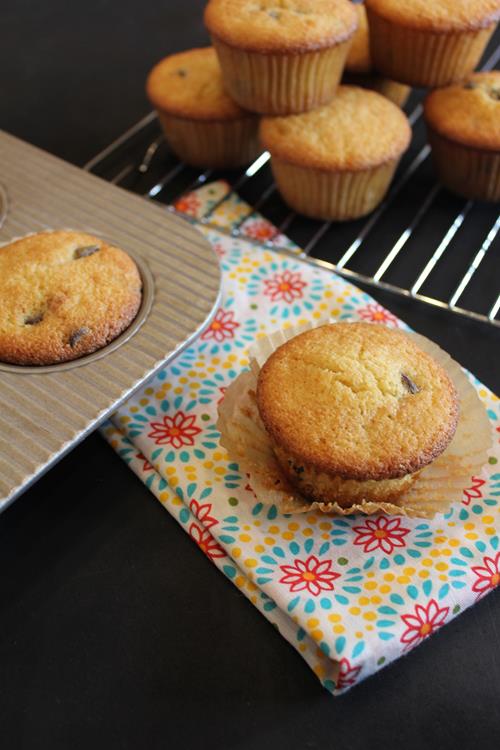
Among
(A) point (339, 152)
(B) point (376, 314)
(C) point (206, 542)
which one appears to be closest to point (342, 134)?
(A) point (339, 152)

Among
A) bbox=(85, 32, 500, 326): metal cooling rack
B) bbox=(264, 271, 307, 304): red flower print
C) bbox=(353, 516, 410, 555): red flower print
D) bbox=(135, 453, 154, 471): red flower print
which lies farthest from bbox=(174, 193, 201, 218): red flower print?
bbox=(353, 516, 410, 555): red flower print

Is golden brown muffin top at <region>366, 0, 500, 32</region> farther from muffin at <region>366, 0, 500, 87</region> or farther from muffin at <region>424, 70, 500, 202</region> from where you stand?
muffin at <region>424, 70, 500, 202</region>

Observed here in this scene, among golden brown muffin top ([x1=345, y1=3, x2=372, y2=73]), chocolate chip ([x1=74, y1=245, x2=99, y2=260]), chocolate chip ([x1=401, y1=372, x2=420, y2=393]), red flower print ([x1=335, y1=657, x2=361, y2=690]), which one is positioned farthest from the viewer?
golden brown muffin top ([x1=345, y1=3, x2=372, y2=73])

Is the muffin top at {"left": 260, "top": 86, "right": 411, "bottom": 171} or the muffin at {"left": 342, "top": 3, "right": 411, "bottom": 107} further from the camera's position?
the muffin at {"left": 342, "top": 3, "right": 411, "bottom": 107}

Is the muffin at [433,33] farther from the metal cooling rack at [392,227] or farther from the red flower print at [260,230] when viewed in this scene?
the red flower print at [260,230]

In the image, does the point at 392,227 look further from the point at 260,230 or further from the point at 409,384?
the point at 409,384

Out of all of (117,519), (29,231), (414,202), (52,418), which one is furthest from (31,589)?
(414,202)

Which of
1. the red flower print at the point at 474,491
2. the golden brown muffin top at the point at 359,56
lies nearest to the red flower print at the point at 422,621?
the red flower print at the point at 474,491
